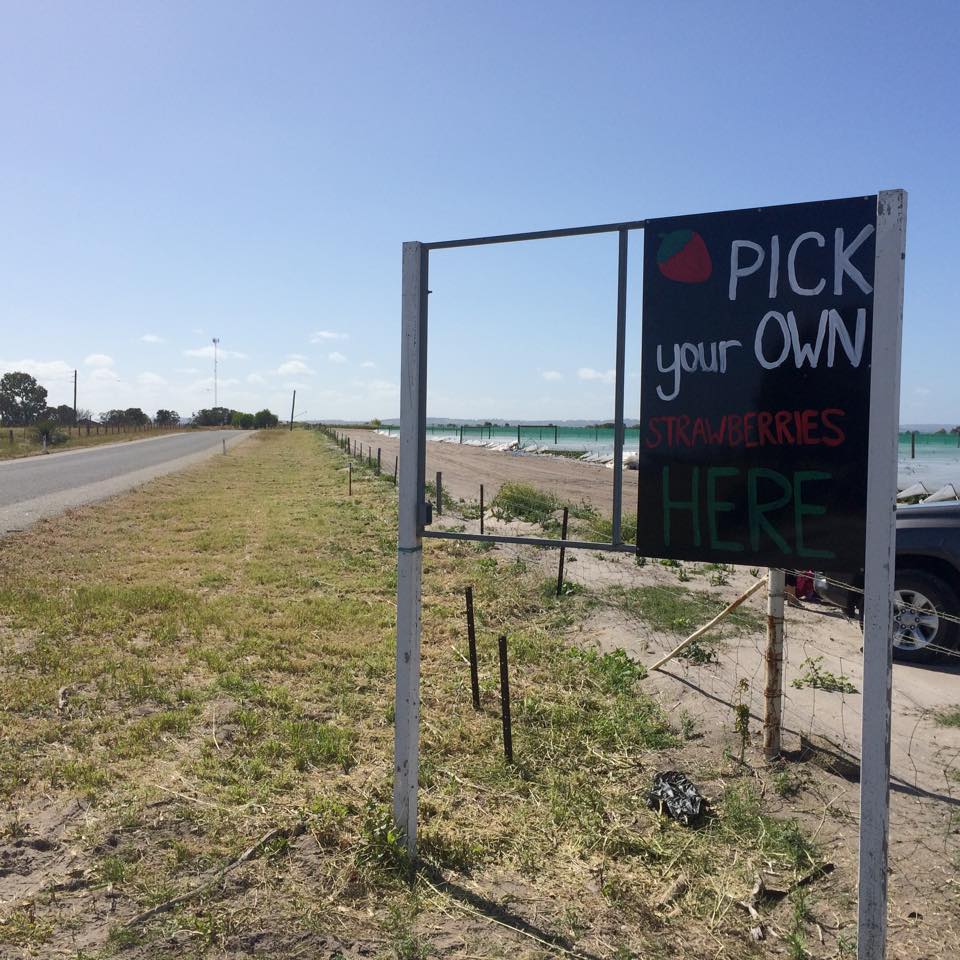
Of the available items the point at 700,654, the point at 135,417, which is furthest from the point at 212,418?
the point at 700,654

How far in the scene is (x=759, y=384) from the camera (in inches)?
107

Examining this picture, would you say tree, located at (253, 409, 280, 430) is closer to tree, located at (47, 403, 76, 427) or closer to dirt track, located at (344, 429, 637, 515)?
tree, located at (47, 403, 76, 427)

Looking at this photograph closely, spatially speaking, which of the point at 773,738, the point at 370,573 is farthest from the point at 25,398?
the point at 773,738

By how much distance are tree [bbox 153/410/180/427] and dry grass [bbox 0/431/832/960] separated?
113m

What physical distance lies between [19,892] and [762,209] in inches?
152

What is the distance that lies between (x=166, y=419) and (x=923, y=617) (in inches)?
4905

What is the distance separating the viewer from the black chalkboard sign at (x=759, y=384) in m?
2.56

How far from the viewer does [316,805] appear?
Answer: 3.61 metres

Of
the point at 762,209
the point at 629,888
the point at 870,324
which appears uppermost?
the point at 762,209

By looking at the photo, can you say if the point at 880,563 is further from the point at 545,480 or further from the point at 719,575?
the point at 545,480

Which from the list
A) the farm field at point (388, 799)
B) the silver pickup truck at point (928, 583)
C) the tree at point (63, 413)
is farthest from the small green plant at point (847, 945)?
the tree at point (63, 413)

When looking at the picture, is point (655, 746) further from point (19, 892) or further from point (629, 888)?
point (19, 892)

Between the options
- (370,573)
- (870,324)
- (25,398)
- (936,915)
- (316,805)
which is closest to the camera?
(870,324)

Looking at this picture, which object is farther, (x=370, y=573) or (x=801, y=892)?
(x=370, y=573)
